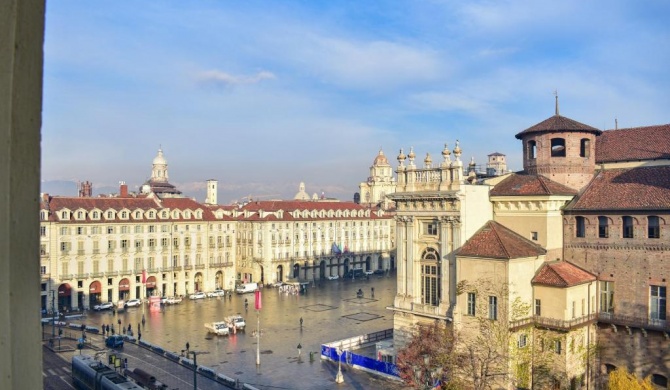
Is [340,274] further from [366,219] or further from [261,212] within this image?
[261,212]

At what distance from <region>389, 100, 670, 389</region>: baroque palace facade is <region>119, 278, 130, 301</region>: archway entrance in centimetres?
5085

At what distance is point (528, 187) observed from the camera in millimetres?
43375

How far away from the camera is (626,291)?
39500mm

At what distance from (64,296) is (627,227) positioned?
69.4 metres

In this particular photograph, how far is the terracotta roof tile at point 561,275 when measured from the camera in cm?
3900

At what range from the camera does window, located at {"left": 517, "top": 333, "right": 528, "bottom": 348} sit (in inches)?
1549

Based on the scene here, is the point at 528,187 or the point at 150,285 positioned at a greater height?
the point at 528,187

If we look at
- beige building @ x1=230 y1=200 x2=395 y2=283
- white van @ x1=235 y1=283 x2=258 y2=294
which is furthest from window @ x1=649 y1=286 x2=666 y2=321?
beige building @ x1=230 y1=200 x2=395 y2=283

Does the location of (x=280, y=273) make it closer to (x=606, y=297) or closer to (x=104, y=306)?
(x=104, y=306)

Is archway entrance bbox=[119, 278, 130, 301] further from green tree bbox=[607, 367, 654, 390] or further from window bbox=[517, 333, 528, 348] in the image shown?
green tree bbox=[607, 367, 654, 390]

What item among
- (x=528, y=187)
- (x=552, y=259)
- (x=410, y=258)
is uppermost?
(x=528, y=187)

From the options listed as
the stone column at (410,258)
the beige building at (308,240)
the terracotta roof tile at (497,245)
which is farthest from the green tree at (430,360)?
the beige building at (308,240)

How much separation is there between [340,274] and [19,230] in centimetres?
11173

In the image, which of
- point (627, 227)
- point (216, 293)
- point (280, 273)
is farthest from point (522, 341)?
point (280, 273)
